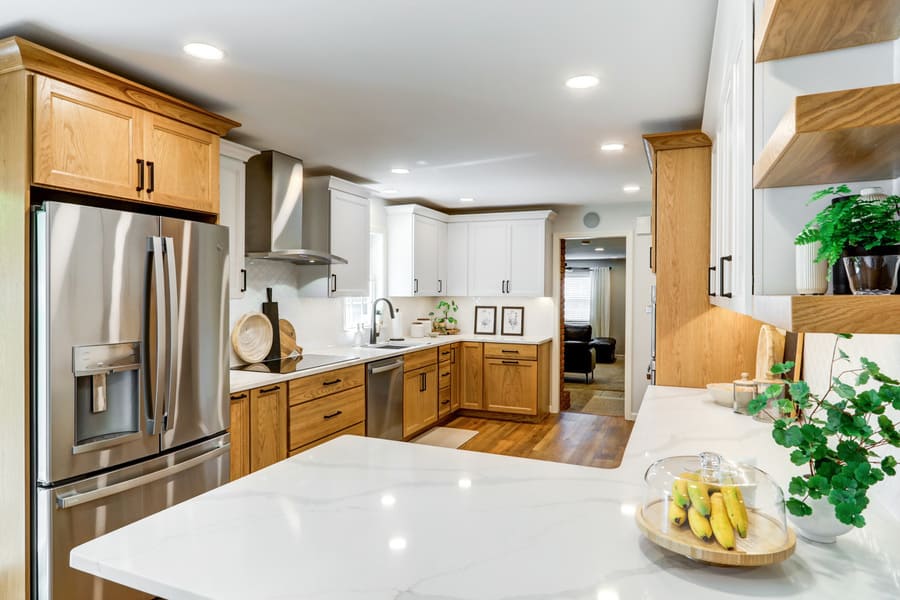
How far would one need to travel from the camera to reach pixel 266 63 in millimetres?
2369

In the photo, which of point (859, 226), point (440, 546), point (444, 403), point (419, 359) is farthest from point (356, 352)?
point (859, 226)

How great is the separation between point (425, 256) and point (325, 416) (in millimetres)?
2593

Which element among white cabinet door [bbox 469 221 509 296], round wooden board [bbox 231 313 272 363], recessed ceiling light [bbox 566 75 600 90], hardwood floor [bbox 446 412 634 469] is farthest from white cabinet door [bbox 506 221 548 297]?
recessed ceiling light [bbox 566 75 600 90]

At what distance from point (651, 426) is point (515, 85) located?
1633 millimetres

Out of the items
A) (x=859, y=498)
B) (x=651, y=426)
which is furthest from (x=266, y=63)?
(x=859, y=498)

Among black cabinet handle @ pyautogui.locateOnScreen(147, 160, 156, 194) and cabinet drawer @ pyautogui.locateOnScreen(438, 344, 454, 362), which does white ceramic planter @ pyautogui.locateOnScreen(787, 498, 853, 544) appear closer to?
black cabinet handle @ pyautogui.locateOnScreen(147, 160, 156, 194)

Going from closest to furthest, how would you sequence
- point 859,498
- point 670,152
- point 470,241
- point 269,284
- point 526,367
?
1. point 859,498
2. point 670,152
3. point 269,284
4. point 526,367
5. point 470,241

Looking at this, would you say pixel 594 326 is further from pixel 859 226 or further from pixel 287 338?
pixel 859 226

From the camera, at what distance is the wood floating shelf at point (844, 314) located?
2.35 ft

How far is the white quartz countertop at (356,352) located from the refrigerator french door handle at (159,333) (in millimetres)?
526

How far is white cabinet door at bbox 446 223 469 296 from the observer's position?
249 inches

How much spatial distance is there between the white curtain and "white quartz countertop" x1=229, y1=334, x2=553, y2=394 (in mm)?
7513

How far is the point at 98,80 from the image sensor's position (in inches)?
87.6

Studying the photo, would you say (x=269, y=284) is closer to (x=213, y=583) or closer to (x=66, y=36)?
(x=66, y=36)
